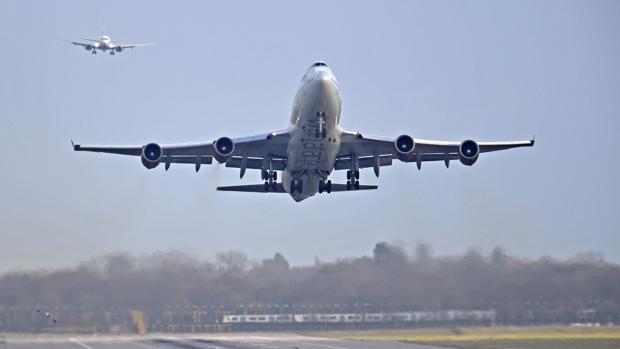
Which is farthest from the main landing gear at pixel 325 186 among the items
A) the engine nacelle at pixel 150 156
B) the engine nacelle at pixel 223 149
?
the engine nacelle at pixel 150 156

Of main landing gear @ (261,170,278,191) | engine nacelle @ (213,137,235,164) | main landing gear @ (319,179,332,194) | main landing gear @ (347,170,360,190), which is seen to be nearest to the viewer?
engine nacelle @ (213,137,235,164)

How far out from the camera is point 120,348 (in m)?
54.1

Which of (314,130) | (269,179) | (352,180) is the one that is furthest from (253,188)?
(314,130)

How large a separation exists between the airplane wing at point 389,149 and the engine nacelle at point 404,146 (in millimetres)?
165

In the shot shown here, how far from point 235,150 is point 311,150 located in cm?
433

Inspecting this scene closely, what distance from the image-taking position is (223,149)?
51.3 metres

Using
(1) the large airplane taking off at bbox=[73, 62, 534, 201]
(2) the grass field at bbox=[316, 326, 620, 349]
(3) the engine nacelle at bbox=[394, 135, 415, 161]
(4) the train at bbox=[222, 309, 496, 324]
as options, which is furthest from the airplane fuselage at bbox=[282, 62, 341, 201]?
(2) the grass field at bbox=[316, 326, 620, 349]

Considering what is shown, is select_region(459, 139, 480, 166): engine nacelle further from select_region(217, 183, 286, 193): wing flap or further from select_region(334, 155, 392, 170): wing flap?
select_region(217, 183, 286, 193): wing flap

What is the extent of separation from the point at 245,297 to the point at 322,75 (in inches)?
657

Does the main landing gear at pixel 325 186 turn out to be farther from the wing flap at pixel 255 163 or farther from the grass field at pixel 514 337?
the grass field at pixel 514 337

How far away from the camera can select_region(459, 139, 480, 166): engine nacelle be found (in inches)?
2063

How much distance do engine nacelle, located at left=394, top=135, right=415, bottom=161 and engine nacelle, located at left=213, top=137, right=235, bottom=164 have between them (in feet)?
24.8

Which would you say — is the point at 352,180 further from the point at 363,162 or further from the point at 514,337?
the point at 514,337

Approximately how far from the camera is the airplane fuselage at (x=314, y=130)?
48781mm
